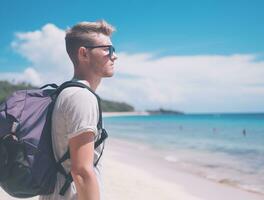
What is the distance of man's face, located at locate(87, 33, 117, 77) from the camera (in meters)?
2.02

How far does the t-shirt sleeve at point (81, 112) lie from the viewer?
A: 1.73 m

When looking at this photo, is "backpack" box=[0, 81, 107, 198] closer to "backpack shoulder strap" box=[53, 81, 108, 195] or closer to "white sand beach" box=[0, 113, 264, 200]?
"backpack shoulder strap" box=[53, 81, 108, 195]

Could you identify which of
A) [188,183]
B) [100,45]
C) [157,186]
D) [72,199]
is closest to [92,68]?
[100,45]

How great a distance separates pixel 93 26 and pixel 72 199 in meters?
0.92

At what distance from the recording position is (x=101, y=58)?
204 centimetres

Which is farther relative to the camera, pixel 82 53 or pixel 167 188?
pixel 167 188

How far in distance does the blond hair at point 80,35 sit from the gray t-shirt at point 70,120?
21 cm

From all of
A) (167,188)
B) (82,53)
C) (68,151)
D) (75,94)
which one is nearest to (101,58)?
(82,53)

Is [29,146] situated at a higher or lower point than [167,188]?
higher

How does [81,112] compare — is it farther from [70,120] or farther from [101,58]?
[101,58]

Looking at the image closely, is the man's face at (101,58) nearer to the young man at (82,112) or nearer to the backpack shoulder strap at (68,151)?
the young man at (82,112)

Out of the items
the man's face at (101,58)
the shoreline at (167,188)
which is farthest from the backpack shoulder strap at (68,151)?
the shoreline at (167,188)

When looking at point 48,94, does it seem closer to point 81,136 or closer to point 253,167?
point 81,136

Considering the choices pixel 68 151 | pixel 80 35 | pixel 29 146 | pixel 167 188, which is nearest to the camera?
pixel 29 146
